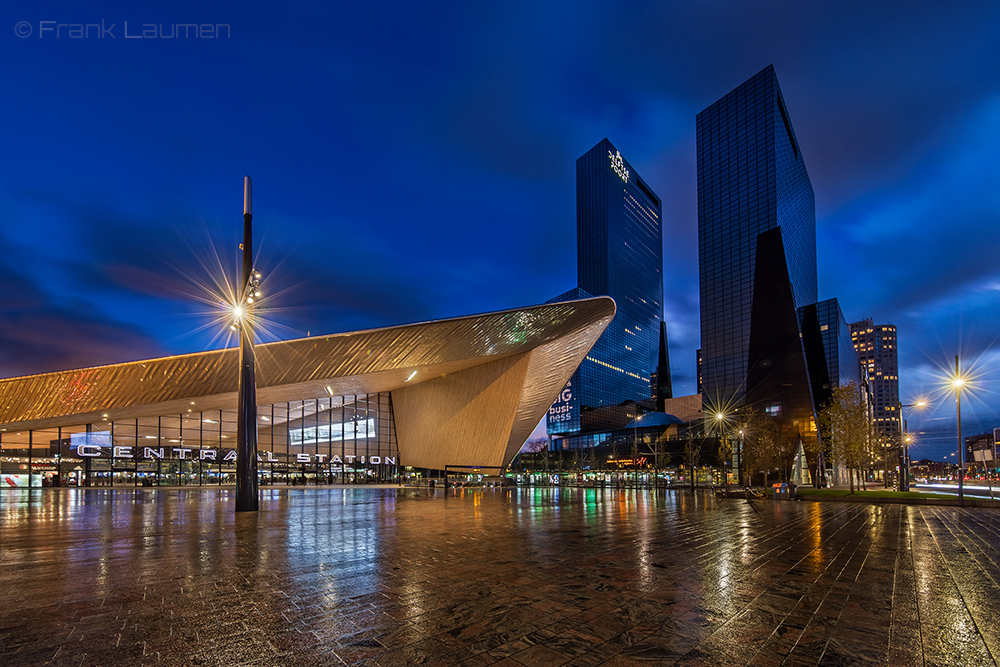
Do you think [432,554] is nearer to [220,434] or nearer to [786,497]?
[786,497]

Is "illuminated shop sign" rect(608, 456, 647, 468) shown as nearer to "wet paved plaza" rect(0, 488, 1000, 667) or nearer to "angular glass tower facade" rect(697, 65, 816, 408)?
"angular glass tower facade" rect(697, 65, 816, 408)

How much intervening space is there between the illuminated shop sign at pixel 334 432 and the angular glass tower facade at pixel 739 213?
206 ft

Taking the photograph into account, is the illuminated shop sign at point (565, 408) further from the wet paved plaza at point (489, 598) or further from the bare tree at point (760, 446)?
the wet paved plaza at point (489, 598)

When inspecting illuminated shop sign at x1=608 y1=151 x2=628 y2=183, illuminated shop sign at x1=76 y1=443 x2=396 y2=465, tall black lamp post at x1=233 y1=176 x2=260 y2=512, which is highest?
illuminated shop sign at x1=608 y1=151 x2=628 y2=183

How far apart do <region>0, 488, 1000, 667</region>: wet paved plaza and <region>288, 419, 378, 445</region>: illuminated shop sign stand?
33.9m

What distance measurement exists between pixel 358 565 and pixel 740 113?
420ft

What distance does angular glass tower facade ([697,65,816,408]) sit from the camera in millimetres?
95000

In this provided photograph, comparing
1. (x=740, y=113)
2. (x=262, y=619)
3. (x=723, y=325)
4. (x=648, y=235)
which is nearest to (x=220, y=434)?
(x=262, y=619)

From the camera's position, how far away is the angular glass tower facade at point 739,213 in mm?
95000

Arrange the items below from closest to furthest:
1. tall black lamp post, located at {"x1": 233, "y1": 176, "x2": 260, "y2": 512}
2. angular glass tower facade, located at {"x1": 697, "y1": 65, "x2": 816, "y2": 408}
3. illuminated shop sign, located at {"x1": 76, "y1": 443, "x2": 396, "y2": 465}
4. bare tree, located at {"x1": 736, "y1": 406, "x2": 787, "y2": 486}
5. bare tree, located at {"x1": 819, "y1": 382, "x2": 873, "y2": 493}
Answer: tall black lamp post, located at {"x1": 233, "y1": 176, "x2": 260, "y2": 512} < bare tree, located at {"x1": 819, "y1": 382, "x2": 873, "y2": 493} < illuminated shop sign, located at {"x1": 76, "y1": 443, "x2": 396, "y2": 465} < bare tree, located at {"x1": 736, "y1": 406, "x2": 787, "y2": 486} < angular glass tower facade, located at {"x1": 697, "y1": 65, "x2": 816, "y2": 408}

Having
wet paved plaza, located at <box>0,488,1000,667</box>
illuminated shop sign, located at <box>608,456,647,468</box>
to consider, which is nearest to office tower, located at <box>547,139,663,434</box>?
illuminated shop sign, located at <box>608,456,647,468</box>

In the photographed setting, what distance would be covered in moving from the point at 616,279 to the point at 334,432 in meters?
135

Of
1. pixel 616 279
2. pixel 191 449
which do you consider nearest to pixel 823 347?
pixel 616 279

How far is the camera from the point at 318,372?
36094 millimetres
